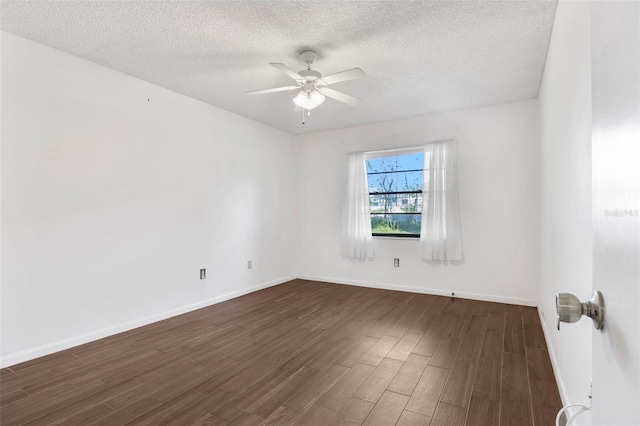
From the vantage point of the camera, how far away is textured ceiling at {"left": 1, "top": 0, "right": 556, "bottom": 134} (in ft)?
7.30

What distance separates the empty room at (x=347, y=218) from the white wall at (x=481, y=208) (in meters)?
0.03

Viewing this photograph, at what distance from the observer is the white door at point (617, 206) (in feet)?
1.45

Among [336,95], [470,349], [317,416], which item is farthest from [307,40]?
[470,349]

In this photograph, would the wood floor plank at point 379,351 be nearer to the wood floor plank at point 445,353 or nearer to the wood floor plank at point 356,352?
the wood floor plank at point 356,352

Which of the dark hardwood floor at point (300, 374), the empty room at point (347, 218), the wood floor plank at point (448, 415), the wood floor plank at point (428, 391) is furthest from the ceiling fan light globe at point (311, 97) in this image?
the wood floor plank at point (448, 415)

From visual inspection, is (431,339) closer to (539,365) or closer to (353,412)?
(539,365)

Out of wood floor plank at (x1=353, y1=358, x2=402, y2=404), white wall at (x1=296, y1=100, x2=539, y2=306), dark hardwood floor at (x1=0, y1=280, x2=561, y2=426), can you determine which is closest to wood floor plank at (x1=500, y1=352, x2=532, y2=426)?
dark hardwood floor at (x1=0, y1=280, x2=561, y2=426)

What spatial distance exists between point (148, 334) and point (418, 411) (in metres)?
2.58

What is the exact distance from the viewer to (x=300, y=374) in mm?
2316

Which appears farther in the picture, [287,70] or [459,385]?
[287,70]

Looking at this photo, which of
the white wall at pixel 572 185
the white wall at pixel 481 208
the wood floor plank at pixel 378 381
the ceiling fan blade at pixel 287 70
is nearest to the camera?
the white wall at pixel 572 185

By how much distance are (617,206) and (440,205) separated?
4.10 meters

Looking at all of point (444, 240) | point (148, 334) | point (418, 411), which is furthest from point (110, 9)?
point (444, 240)

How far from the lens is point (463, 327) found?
3.25 metres
